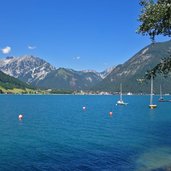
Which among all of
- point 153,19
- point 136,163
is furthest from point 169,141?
point 153,19

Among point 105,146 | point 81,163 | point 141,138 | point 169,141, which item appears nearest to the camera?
point 81,163

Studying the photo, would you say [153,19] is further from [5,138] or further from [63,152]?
[5,138]

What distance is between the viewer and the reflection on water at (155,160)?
47369mm

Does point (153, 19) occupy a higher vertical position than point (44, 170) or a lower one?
higher

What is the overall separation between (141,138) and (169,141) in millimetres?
7302

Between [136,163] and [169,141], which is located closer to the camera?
[136,163]

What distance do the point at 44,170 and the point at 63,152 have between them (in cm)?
1271

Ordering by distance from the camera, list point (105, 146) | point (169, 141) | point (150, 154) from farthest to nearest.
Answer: point (169, 141)
point (105, 146)
point (150, 154)

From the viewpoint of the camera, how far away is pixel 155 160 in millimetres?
51906

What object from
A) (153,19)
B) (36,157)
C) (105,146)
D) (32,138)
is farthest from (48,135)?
(153,19)

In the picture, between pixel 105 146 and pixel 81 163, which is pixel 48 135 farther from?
pixel 81 163

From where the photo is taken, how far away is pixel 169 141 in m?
71.9

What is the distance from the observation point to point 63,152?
5728 cm

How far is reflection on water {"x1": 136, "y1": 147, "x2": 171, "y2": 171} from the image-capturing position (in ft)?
155
